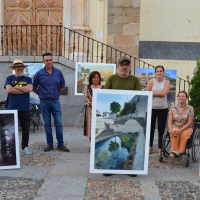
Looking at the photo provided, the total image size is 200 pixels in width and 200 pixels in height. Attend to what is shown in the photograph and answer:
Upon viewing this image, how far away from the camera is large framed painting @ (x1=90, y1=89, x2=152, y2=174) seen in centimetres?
526

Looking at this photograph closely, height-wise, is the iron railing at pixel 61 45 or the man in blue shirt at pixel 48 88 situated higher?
the iron railing at pixel 61 45

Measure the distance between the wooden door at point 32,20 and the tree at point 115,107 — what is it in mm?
7044

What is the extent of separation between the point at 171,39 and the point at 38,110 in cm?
574

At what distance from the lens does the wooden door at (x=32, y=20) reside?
12.0 m

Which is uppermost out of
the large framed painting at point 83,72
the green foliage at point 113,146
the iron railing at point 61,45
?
the iron railing at point 61,45

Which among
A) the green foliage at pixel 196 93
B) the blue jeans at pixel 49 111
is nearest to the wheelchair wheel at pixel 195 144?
the green foliage at pixel 196 93

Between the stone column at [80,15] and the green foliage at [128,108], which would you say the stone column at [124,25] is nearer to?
the stone column at [80,15]

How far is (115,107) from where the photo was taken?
526cm

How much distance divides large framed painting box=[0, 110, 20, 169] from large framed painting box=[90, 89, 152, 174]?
1.29 metres

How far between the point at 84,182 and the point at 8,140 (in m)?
1.43

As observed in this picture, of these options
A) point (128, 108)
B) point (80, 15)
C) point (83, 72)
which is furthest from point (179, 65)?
point (128, 108)

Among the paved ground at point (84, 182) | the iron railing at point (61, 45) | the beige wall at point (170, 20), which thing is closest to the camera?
the paved ground at point (84, 182)

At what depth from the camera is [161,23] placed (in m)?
12.9

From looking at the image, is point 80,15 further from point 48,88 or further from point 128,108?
point 128,108
